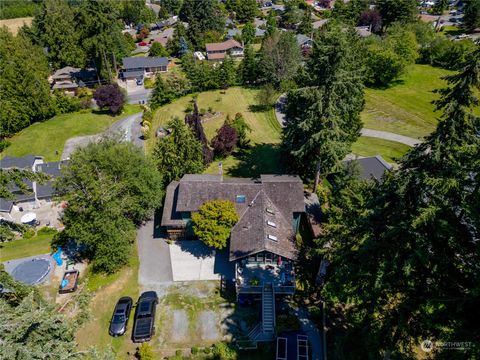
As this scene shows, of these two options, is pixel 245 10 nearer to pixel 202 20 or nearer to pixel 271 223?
pixel 202 20

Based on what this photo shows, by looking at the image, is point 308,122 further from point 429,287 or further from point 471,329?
point 471,329

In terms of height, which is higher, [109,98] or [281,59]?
[281,59]

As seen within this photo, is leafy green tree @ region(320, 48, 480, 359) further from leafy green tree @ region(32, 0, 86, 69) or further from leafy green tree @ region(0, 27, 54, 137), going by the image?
leafy green tree @ region(32, 0, 86, 69)

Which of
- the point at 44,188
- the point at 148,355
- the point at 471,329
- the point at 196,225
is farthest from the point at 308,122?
the point at 44,188

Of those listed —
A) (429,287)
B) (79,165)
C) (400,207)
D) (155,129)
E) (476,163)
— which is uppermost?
(476,163)

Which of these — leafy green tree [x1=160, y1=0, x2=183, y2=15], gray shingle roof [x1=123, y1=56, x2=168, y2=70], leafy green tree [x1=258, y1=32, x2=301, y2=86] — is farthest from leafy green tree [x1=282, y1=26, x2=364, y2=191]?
leafy green tree [x1=160, y1=0, x2=183, y2=15]

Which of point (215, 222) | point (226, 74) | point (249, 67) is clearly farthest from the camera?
point (249, 67)

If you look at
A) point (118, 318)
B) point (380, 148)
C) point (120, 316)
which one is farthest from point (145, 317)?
point (380, 148)
